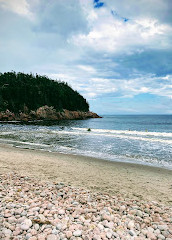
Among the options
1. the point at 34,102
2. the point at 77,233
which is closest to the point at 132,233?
the point at 77,233

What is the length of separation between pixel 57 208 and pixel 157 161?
33.3 feet

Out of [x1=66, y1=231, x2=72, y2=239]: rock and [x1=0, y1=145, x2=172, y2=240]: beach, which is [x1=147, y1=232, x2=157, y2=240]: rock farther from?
[x1=66, y1=231, x2=72, y2=239]: rock

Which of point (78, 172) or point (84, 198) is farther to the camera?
point (78, 172)

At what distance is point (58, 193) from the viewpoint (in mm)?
5426

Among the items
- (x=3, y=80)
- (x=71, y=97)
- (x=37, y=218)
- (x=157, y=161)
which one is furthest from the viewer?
(x=71, y=97)

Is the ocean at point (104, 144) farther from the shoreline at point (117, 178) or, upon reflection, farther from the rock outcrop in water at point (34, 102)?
the rock outcrop in water at point (34, 102)

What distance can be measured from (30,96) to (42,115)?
49.2ft

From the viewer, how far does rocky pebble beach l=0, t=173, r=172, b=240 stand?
345 cm

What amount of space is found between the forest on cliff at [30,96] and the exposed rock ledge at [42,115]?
10.4 ft

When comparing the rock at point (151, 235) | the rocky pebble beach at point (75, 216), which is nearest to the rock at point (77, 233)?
the rocky pebble beach at point (75, 216)

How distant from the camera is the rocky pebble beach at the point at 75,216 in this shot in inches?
136

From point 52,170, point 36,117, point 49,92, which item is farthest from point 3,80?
point 52,170

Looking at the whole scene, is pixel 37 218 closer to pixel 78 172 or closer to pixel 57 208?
pixel 57 208

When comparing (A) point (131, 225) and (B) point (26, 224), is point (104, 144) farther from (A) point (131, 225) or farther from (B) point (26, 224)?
(B) point (26, 224)
